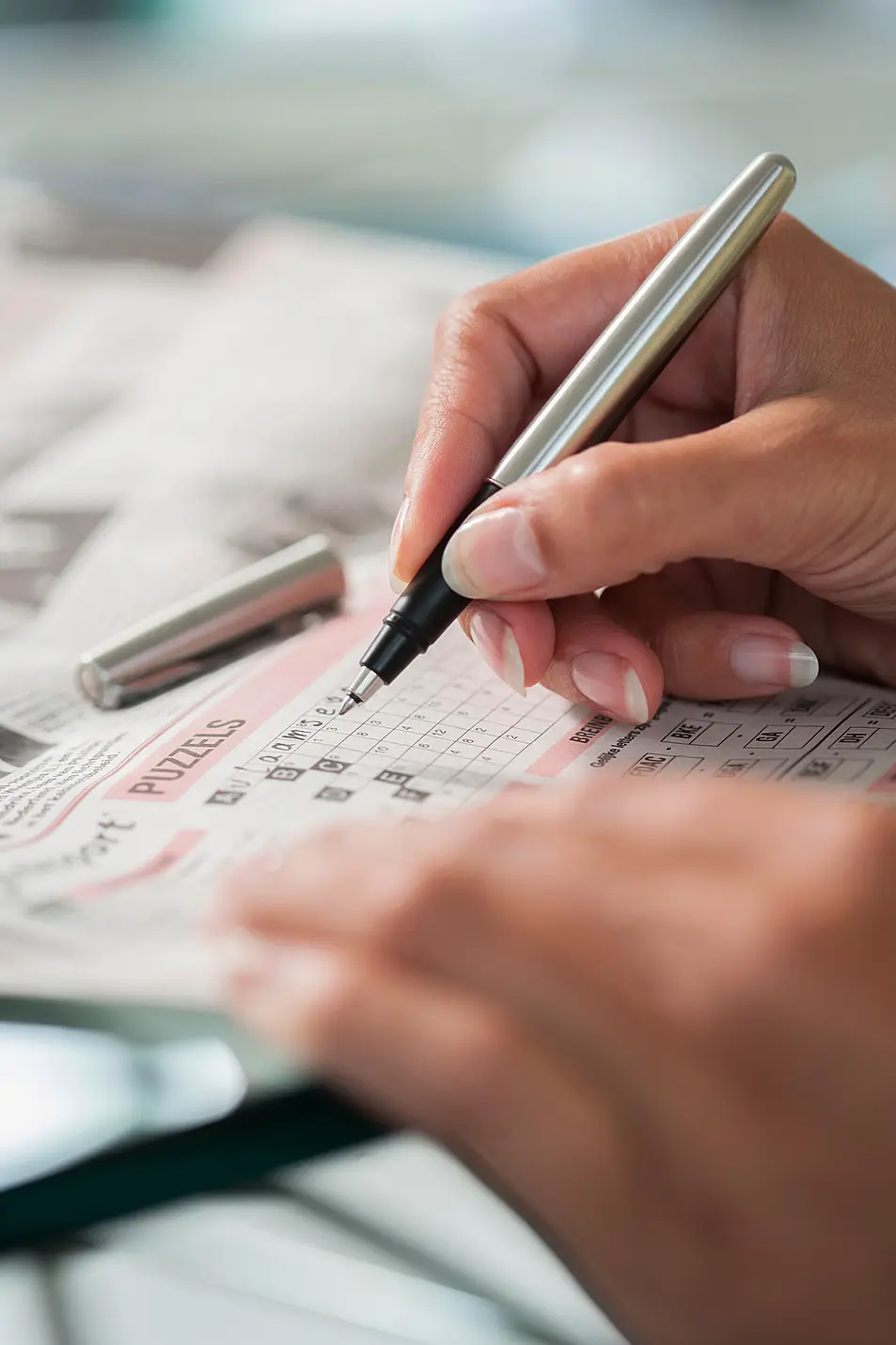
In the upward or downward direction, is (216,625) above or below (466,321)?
below

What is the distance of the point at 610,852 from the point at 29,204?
873mm

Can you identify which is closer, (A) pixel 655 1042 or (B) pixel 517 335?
(A) pixel 655 1042

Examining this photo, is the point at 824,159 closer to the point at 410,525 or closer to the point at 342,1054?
the point at 410,525

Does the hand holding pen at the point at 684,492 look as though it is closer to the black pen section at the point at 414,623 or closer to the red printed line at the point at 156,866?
the black pen section at the point at 414,623

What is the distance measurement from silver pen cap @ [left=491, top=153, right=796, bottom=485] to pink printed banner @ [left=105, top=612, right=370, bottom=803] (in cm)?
11

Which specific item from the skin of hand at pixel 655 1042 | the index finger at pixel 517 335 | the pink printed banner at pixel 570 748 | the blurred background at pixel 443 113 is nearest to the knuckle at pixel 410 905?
the skin of hand at pixel 655 1042

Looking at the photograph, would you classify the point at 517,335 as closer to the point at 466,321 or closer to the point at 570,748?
the point at 466,321

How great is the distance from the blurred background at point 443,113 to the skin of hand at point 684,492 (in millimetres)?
350

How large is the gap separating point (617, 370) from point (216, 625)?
0.19 meters

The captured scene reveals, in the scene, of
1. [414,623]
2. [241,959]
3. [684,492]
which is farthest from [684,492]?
[241,959]

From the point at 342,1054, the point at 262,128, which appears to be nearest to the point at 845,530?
the point at 342,1054

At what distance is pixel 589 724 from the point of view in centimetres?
46

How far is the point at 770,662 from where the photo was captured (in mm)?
466

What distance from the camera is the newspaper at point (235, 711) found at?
0.36 m
